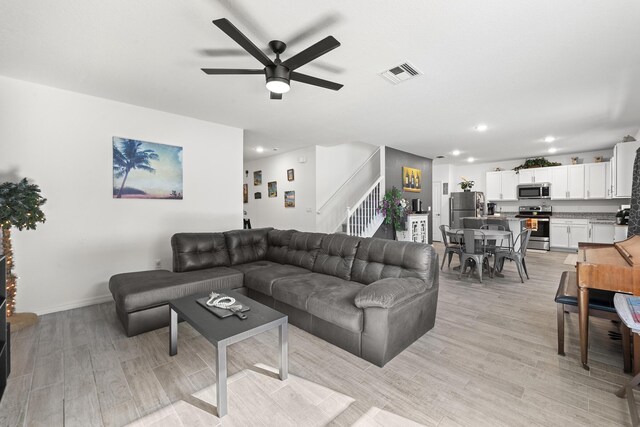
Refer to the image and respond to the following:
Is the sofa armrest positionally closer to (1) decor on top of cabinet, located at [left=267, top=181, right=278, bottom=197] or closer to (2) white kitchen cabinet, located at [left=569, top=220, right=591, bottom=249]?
(1) decor on top of cabinet, located at [left=267, top=181, right=278, bottom=197]

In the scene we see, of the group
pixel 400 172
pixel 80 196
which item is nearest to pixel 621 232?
pixel 400 172

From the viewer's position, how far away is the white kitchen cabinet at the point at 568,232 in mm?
6930

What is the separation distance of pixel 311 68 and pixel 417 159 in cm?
574

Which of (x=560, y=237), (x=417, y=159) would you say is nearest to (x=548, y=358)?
(x=417, y=159)

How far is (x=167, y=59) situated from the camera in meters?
2.71

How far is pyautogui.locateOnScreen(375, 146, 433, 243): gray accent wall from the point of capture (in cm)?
671

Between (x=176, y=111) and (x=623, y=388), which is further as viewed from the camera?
(x=176, y=111)

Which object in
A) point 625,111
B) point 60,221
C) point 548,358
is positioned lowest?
point 548,358

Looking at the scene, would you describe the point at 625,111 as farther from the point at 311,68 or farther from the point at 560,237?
the point at 311,68

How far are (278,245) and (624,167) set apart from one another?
21.1ft

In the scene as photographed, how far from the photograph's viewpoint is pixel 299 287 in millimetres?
2750

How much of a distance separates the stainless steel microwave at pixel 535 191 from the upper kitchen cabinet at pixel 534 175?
12cm

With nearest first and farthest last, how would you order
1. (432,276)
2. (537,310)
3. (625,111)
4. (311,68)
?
(432,276), (311,68), (537,310), (625,111)

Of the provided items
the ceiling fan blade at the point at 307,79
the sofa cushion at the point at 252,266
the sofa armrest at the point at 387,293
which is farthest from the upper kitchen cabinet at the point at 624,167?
the sofa cushion at the point at 252,266
